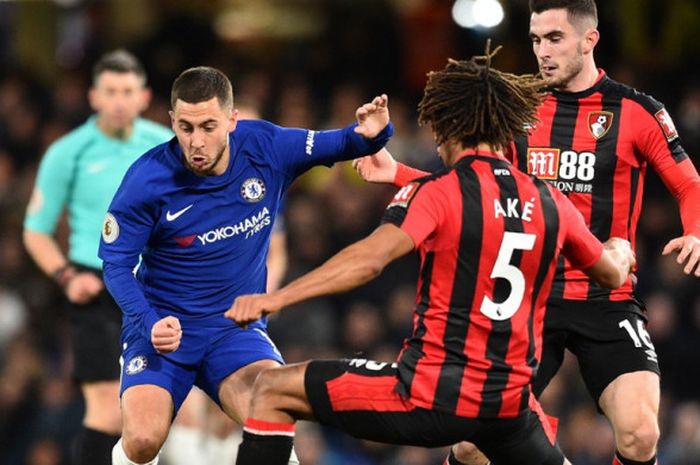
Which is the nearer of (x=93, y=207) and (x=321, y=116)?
(x=93, y=207)

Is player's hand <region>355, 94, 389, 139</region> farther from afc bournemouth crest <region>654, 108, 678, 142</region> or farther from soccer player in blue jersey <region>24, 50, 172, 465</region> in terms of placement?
soccer player in blue jersey <region>24, 50, 172, 465</region>

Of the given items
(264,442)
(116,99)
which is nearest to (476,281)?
(264,442)

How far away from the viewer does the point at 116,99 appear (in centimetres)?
788

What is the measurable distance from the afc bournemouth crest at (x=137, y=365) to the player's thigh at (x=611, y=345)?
1931mm

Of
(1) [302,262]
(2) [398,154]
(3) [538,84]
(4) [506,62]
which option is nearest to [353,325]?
(1) [302,262]

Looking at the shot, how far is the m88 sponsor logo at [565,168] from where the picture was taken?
624cm

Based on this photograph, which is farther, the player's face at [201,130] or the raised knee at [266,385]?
the player's face at [201,130]

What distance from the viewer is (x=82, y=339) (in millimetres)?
7746

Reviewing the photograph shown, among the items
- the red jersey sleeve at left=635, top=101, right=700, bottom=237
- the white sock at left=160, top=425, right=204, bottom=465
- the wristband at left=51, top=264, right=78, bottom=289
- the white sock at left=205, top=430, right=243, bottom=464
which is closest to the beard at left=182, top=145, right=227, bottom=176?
the wristband at left=51, top=264, right=78, bottom=289

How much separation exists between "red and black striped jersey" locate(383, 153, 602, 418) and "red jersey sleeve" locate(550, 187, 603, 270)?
1.1 inches

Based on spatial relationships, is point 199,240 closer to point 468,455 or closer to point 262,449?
point 262,449

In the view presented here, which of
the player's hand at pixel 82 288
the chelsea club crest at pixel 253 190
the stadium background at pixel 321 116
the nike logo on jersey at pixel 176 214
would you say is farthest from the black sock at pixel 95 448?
the stadium background at pixel 321 116

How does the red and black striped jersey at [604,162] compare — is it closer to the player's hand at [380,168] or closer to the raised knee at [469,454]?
the player's hand at [380,168]

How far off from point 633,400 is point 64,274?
3312mm
